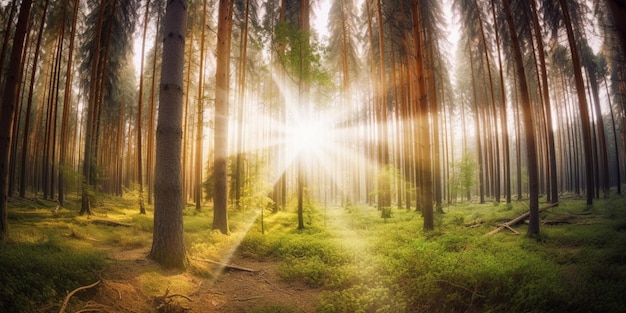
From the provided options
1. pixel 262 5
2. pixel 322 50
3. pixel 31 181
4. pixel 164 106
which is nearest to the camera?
pixel 164 106

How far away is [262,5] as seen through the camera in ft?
54.0

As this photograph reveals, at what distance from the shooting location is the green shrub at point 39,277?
2.80 metres

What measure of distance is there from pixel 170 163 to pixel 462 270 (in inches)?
227

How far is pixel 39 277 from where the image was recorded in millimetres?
3314

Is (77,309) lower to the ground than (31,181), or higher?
lower

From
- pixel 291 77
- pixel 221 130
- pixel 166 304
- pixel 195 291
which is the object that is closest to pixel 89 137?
pixel 221 130

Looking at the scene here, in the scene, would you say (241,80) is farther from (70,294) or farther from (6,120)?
(70,294)

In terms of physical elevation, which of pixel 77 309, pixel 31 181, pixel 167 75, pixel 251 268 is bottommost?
pixel 251 268

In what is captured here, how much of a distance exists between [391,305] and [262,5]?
1807 cm

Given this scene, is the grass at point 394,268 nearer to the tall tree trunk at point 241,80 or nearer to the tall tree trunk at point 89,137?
the tall tree trunk at point 89,137

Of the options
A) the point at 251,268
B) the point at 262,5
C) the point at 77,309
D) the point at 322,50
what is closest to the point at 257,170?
the point at 251,268

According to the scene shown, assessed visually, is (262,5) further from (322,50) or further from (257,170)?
(257,170)

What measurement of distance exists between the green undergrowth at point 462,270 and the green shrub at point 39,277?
3.45m

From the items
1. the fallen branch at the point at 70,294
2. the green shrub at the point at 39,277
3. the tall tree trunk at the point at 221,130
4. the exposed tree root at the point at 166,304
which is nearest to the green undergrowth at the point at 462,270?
the tall tree trunk at the point at 221,130
